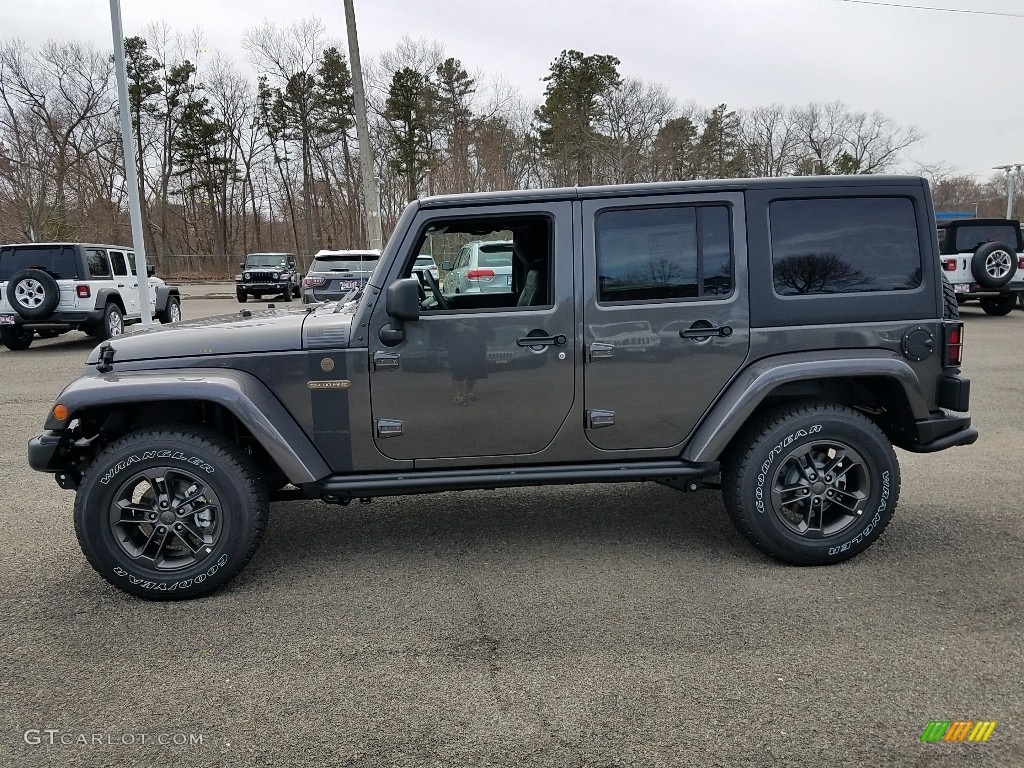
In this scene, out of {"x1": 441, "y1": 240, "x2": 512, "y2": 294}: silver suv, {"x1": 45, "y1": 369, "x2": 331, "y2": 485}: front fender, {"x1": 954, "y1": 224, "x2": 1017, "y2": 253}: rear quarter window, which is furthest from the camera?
{"x1": 954, "y1": 224, "x2": 1017, "y2": 253}: rear quarter window

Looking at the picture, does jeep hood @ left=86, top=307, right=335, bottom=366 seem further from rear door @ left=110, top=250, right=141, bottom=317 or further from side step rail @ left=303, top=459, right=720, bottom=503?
rear door @ left=110, top=250, right=141, bottom=317

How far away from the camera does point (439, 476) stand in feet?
12.2

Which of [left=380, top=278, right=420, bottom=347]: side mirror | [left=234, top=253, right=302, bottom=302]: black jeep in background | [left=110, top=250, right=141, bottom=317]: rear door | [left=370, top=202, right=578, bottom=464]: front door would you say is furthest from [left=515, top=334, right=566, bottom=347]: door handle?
[left=234, top=253, right=302, bottom=302]: black jeep in background

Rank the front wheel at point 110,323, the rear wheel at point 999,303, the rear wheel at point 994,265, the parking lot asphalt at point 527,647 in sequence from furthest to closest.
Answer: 1. the rear wheel at point 999,303
2. the rear wheel at point 994,265
3. the front wheel at point 110,323
4. the parking lot asphalt at point 527,647

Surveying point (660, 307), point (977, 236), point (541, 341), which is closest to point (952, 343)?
point (660, 307)

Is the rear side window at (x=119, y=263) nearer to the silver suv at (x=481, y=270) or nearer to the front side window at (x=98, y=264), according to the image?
the front side window at (x=98, y=264)

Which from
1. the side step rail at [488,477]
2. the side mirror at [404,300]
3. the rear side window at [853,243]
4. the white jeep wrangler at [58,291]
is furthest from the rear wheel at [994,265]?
the white jeep wrangler at [58,291]

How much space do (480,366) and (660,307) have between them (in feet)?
3.22

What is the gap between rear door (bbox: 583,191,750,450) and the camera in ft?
12.2

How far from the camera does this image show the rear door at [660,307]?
371 centimetres

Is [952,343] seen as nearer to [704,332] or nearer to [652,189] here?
[704,332]

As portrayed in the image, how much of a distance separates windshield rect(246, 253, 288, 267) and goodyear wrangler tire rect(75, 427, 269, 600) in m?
27.0

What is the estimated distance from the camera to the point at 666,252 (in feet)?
12.4

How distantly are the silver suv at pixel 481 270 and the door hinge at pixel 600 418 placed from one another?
0.84 meters
